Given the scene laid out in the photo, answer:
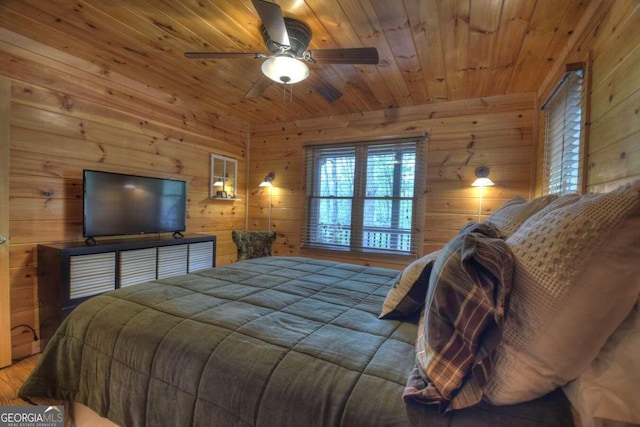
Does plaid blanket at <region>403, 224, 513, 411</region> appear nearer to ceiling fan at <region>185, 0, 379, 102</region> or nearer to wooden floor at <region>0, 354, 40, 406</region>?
ceiling fan at <region>185, 0, 379, 102</region>

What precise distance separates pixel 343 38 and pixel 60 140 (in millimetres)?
2504

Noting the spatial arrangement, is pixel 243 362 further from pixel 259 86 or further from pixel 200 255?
pixel 200 255

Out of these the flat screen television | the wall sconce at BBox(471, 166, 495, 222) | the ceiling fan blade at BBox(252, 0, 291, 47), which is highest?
the ceiling fan blade at BBox(252, 0, 291, 47)

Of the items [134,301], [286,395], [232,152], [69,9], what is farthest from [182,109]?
[286,395]

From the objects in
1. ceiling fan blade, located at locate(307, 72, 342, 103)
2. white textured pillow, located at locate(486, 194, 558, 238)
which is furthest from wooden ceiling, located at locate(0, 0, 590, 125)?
white textured pillow, located at locate(486, 194, 558, 238)

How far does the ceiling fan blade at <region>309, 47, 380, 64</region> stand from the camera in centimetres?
181

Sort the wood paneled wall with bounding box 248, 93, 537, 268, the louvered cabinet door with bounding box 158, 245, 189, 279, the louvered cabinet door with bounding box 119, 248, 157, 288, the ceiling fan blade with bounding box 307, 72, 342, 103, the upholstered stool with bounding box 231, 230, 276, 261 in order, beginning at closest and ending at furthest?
the ceiling fan blade with bounding box 307, 72, 342, 103, the louvered cabinet door with bounding box 119, 248, 157, 288, the louvered cabinet door with bounding box 158, 245, 189, 279, the wood paneled wall with bounding box 248, 93, 537, 268, the upholstered stool with bounding box 231, 230, 276, 261

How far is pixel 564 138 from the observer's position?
2.12 m

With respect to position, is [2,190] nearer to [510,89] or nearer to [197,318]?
[197,318]

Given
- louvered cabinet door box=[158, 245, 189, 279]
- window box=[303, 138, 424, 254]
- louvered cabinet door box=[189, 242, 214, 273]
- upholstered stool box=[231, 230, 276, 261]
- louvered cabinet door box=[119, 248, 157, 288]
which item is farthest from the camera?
upholstered stool box=[231, 230, 276, 261]

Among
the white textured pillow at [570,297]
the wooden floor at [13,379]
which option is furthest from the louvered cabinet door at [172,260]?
the white textured pillow at [570,297]

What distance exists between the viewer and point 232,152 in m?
4.28

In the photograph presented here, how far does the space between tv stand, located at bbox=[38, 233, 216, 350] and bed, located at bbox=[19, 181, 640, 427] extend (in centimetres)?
108

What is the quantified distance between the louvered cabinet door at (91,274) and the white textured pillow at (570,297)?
9.08 feet
